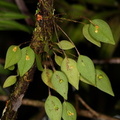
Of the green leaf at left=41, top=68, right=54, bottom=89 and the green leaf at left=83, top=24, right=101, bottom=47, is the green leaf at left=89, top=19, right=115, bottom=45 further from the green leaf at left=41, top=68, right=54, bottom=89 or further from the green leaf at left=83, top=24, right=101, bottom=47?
the green leaf at left=41, top=68, right=54, bottom=89

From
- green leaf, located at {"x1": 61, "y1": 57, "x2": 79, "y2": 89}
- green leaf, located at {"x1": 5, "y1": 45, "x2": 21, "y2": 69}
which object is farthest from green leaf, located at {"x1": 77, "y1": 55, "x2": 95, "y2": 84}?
green leaf, located at {"x1": 5, "y1": 45, "x2": 21, "y2": 69}

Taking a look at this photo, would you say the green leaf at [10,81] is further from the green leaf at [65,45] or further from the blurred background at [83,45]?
the blurred background at [83,45]

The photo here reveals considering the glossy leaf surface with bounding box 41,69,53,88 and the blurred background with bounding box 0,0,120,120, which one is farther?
the blurred background with bounding box 0,0,120,120

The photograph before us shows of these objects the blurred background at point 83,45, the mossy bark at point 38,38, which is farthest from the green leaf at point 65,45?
the blurred background at point 83,45

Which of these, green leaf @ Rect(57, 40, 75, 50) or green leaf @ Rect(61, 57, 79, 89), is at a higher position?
green leaf @ Rect(57, 40, 75, 50)

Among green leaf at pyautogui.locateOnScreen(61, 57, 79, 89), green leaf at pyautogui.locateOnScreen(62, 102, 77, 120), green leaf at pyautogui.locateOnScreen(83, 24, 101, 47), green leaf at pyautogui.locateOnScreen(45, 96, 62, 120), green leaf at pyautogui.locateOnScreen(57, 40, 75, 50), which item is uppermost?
green leaf at pyautogui.locateOnScreen(83, 24, 101, 47)
